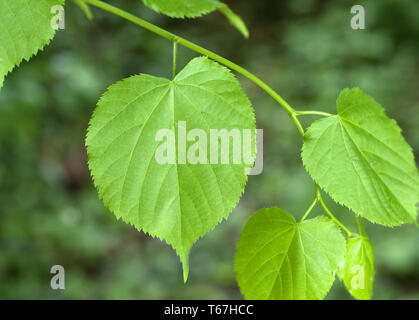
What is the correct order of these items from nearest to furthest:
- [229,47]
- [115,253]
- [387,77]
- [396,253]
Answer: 1. [396,253]
2. [115,253]
3. [387,77]
4. [229,47]

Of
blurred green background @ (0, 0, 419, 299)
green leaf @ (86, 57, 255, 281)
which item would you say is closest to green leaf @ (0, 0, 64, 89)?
green leaf @ (86, 57, 255, 281)

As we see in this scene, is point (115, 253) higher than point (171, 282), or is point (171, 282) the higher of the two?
point (115, 253)

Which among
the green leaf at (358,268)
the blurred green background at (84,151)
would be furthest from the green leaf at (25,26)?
the blurred green background at (84,151)

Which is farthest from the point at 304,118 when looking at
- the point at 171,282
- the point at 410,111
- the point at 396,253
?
the point at 171,282

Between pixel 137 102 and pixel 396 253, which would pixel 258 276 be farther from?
pixel 396 253

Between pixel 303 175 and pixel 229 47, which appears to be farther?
pixel 229 47

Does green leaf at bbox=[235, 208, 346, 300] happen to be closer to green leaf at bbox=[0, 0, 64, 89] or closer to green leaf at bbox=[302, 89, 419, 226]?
green leaf at bbox=[302, 89, 419, 226]

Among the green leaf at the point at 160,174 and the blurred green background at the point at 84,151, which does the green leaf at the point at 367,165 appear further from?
the blurred green background at the point at 84,151
